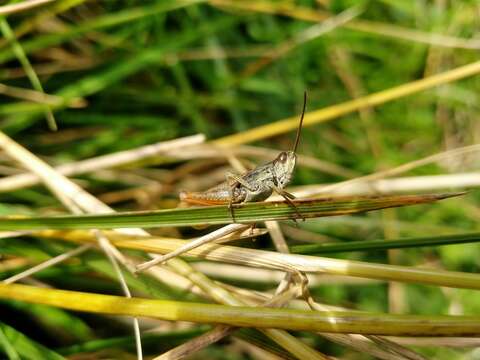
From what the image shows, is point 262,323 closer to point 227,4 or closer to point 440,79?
point 440,79

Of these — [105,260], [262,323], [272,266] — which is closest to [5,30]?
[105,260]

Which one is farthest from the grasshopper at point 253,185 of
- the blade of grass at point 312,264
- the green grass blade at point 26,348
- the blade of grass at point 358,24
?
the blade of grass at point 358,24

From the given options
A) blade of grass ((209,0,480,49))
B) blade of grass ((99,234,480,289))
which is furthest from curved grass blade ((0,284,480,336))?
blade of grass ((209,0,480,49))

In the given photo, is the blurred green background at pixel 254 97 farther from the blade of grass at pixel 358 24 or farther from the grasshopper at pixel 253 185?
the grasshopper at pixel 253 185

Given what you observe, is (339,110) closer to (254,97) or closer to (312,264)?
(254,97)

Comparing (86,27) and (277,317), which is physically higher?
(86,27)

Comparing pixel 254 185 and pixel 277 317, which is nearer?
pixel 277 317

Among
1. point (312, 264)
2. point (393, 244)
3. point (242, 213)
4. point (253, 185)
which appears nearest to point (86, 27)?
point (253, 185)
